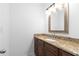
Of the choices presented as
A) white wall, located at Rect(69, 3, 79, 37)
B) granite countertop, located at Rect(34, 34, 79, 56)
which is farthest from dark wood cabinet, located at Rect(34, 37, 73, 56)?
white wall, located at Rect(69, 3, 79, 37)

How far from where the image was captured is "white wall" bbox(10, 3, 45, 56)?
469 centimetres

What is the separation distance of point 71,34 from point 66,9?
0.55 meters

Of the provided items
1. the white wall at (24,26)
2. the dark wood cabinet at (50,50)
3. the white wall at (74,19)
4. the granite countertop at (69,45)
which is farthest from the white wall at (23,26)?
the granite countertop at (69,45)

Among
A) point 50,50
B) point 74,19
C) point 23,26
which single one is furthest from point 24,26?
point 50,50

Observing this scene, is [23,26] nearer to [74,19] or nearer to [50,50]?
[74,19]

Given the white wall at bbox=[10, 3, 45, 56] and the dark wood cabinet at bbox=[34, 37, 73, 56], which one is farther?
the white wall at bbox=[10, 3, 45, 56]

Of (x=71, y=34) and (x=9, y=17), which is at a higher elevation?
(x=9, y=17)

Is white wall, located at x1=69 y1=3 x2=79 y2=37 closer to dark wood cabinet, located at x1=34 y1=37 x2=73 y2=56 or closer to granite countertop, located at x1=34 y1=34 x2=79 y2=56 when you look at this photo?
granite countertop, located at x1=34 y1=34 x2=79 y2=56

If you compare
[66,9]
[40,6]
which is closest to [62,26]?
[66,9]

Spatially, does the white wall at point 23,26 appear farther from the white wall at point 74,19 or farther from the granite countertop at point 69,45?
the granite countertop at point 69,45

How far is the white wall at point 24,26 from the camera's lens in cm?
469

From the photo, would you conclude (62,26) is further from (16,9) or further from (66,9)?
(16,9)

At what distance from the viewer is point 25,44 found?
4.85 m

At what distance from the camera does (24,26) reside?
16.1 feet
